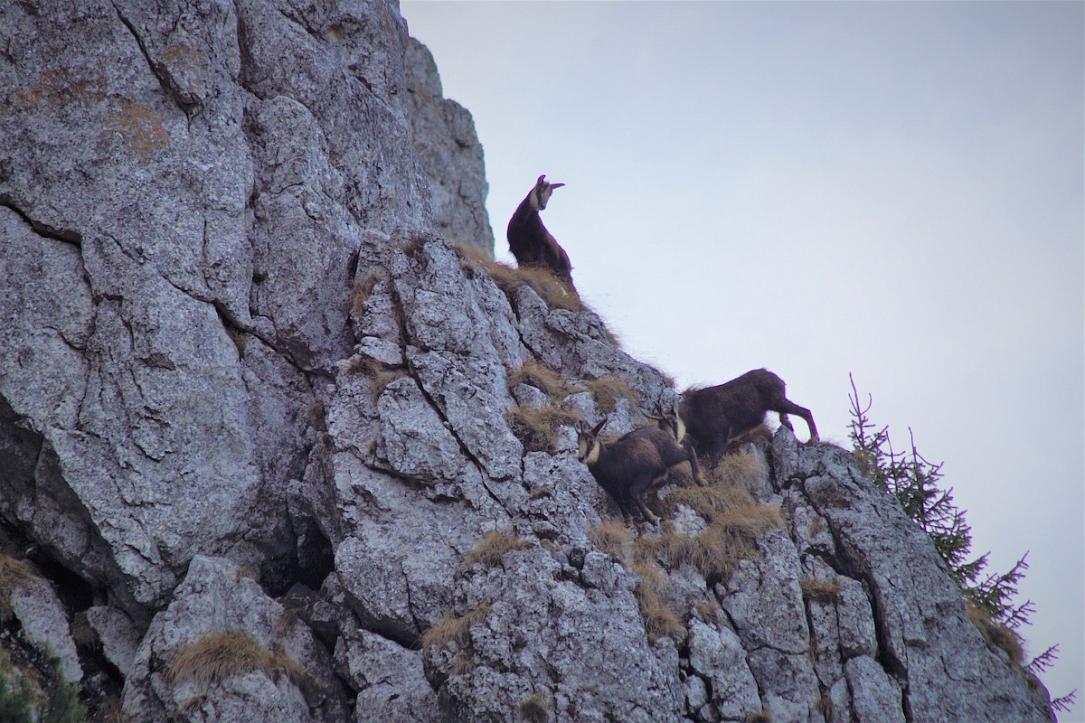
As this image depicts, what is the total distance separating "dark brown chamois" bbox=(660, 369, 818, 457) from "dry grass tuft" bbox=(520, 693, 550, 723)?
6673mm

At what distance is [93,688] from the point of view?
12.1m

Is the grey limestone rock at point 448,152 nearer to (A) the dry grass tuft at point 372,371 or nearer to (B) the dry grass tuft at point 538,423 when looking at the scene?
(A) the dry grass tuft at point 372,371

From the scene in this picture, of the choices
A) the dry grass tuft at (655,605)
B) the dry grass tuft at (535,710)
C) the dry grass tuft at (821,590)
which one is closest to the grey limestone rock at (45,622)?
the dry grass tuft at (535,710)

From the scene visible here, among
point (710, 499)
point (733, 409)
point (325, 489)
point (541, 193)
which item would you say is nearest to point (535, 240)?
point (541, 193)

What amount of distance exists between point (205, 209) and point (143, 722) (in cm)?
822

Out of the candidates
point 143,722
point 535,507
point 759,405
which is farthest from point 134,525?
point 759,405

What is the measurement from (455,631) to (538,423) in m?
4.19

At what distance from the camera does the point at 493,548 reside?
1253 centimetres

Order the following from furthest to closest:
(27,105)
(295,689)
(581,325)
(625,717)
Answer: (581,325) < (27,105) < (295,689) < (625,717)

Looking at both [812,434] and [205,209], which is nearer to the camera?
[205,209]

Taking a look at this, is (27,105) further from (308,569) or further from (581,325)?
(581,325)

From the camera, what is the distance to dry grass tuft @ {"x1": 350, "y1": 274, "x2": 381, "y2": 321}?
51.3ft

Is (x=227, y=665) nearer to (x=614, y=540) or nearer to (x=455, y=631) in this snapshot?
(x=455, y=631)

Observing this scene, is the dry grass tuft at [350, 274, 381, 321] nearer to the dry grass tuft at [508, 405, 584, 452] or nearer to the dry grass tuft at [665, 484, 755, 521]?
the dry grass tuft at [508, 405, 584, 452]
